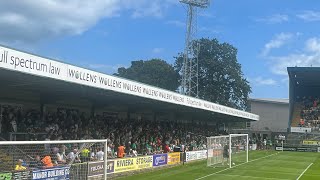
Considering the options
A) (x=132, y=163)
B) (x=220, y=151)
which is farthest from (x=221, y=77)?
(x=132, y=163)

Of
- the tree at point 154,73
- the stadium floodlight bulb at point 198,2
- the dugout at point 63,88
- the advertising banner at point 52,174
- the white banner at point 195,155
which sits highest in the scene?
the stadium floodlight bulb at point 198,2

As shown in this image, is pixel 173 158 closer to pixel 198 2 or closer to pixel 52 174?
pixel 52 174

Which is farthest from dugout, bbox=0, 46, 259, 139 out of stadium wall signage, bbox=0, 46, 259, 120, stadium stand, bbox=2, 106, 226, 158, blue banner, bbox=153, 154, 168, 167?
blue banner, bbox=153, 154, 168, 167

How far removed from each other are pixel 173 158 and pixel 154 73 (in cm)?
7040

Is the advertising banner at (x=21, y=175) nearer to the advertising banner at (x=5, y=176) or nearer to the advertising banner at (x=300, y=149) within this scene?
the advertising banner at (x=5, y=176)

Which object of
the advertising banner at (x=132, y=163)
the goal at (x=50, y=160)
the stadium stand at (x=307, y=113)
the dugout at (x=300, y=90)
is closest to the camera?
the goal at (x=50, y=160)

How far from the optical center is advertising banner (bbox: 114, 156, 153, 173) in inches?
987

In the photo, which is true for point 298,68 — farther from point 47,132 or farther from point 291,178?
point 47,132

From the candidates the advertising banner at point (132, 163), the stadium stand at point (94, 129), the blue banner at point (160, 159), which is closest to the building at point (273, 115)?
the stadium stand at point (94, 129)

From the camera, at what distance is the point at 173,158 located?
1328 inches

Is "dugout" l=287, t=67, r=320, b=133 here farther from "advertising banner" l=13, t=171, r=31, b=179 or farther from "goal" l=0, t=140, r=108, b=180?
"advertising banner" l=13, t=171, r=31, b=179

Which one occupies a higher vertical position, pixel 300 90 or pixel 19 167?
pixel 300 90

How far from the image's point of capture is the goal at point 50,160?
1483cm

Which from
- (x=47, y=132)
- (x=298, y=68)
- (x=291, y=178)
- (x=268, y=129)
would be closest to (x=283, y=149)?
(x=298, y=68)
